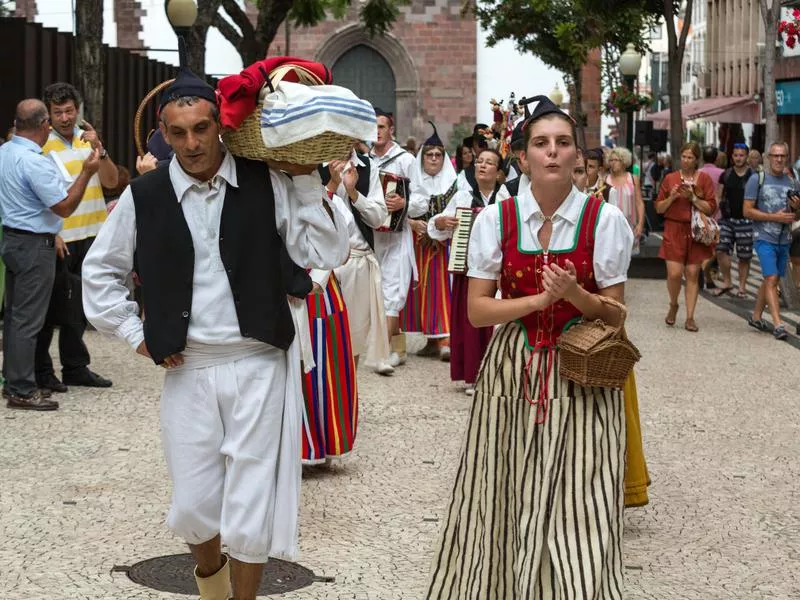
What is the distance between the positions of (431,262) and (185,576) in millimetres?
7273

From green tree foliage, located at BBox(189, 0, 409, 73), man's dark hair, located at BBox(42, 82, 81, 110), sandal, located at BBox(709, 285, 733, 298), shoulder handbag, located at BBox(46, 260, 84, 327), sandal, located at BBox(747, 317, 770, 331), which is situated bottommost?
sandal, located at BBox(747, 317, 770, 331)

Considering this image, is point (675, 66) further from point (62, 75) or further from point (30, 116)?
point (30, 116)

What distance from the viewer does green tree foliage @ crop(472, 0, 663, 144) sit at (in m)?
32.2

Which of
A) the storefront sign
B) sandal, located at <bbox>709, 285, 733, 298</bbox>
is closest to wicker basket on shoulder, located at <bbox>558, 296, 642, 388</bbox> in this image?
sandal, located at <bbox>709, 285, 733, 298</bbox>

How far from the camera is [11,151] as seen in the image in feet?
32.1

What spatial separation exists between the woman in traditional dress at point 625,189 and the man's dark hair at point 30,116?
25.8 feet

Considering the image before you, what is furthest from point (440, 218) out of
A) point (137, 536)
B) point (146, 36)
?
point (146, 36)

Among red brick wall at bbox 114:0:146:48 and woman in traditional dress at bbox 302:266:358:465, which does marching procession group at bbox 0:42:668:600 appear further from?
red brick wall at bbox 114:0:146:48

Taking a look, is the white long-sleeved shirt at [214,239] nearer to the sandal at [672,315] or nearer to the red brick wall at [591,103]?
the sandal at [672,315]

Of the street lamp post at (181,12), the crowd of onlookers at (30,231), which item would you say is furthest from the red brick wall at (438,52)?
the crowd of onlookers at (30,231)

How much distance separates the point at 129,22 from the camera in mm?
46438

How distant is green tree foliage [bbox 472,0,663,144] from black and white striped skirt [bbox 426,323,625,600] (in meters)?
23.8

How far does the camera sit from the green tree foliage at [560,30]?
32.2m

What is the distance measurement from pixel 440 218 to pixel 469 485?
7.13 m
